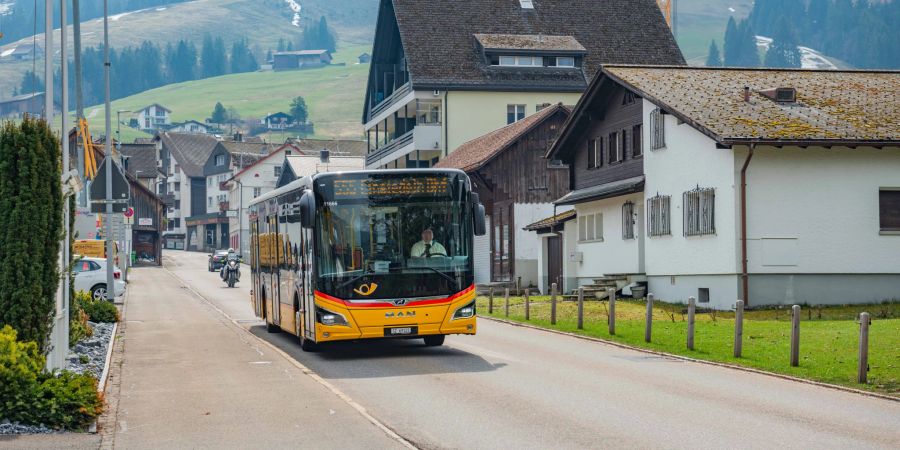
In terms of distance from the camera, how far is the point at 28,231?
45.5 ft

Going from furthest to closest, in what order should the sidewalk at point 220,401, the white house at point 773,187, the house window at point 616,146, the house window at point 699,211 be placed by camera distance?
the house window at point 616,146 → the house window at point 699,211 → the white house at point 773,187 → the sidewalk at point 220,401

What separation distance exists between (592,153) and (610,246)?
3.97 metres

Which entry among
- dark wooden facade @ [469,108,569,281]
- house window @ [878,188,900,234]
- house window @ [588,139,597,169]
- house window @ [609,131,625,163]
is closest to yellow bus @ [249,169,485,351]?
house window @ [878,188,900,234]

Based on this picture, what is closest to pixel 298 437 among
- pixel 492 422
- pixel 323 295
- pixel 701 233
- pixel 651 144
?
pixel 492 422

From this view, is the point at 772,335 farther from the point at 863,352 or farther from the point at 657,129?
the point at 657,129

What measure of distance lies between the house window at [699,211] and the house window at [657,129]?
2.41 metres

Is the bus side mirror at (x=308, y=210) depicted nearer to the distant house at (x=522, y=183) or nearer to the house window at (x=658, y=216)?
the house window at (x=658, y=216)

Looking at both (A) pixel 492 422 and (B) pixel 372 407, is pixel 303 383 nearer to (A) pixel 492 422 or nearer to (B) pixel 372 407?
(B) pixel 372 407

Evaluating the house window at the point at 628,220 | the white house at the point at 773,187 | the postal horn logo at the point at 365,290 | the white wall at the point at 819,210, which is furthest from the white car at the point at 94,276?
the postal horn logo at the point at 365,290

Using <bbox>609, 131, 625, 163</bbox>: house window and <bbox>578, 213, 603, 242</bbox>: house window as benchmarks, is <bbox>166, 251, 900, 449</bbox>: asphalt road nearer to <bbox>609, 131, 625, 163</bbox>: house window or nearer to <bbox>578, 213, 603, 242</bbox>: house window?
<bbox>609, 131, 625, 163</bbox>: house window

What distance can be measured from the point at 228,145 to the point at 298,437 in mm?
130428

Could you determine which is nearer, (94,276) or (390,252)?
(390,252)

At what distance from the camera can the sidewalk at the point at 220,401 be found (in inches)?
464

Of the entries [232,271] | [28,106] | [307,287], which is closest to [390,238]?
[307,287]
